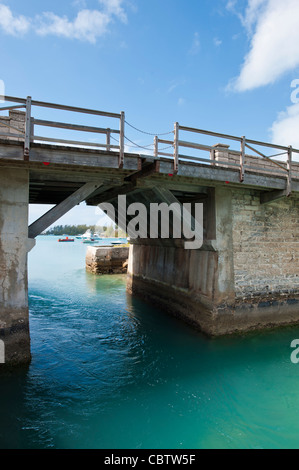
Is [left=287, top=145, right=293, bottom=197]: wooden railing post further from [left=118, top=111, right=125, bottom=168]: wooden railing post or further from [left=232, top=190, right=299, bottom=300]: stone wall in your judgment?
[left=118, top=111, right=125, bottom=168]: wooden railing post

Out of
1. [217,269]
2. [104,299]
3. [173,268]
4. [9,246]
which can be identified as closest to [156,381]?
[217,269]

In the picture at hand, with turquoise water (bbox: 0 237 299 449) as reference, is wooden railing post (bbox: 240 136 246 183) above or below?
above

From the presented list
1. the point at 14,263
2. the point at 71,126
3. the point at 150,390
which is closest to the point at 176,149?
Result: the point at 71,126

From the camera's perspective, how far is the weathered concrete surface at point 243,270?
9102 mm

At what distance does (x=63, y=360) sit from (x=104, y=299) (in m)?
7.33

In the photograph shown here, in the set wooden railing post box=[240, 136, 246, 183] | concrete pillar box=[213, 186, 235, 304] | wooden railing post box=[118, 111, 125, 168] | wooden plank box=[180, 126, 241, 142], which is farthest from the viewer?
concrete pillar box=[213, 186, 235, 304]

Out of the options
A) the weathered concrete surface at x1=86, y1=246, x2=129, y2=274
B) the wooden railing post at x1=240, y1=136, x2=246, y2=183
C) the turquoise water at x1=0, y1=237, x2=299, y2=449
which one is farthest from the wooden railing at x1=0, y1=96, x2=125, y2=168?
the weathered concrete surface at x1=86, y1=246, x2=129, y2=274

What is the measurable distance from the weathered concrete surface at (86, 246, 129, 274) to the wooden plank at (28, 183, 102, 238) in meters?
17.3

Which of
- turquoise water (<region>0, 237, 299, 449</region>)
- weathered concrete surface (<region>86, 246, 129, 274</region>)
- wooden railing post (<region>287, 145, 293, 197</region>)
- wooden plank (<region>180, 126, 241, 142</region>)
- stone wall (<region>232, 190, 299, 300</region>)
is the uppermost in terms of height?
wooden plank (<region>180, 126, 241, 142</region>)

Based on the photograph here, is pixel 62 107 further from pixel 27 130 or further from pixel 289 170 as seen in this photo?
pixel 289 170

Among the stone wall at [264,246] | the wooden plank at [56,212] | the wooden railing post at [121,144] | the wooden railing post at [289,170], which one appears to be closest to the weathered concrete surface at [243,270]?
the stone wall at [264,246]

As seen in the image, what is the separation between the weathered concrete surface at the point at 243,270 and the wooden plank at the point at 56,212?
13.3 ft

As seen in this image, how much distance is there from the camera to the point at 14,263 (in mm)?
6625

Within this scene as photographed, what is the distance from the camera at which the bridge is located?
654 centimetres
